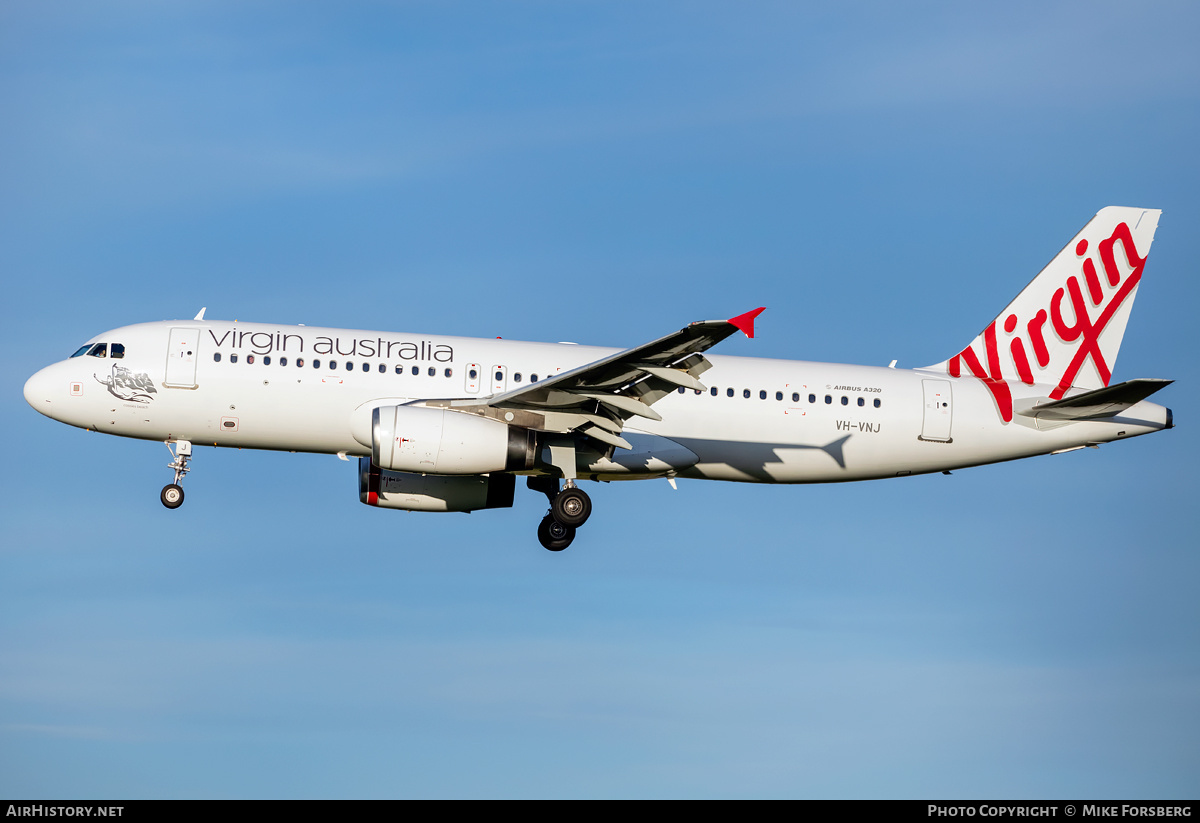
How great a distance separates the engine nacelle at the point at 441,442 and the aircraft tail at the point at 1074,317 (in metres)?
12.8

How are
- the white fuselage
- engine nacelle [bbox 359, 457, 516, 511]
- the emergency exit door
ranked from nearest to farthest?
the white fuselage
the emergency exit door
engine nacelle [bbox 359, 457, 516, 511]

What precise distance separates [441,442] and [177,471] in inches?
278

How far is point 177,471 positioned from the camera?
33.8m

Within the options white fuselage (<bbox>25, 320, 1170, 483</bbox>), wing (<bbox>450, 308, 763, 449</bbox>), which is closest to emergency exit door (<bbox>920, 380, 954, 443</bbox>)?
white fuselage (<bbox>25, 320, 1170, 483</bbox>)

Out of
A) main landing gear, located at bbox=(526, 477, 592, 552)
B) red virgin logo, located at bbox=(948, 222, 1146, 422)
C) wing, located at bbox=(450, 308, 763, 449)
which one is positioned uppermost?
red virgin logo, located at bbox=(948, 222, 1146, 422)

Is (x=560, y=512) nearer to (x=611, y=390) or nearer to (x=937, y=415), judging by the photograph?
(x=611, y=390)

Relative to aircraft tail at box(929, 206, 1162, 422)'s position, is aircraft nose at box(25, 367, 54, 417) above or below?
below

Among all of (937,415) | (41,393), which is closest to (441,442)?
(41,393)

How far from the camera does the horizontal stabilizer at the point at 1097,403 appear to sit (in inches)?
1281

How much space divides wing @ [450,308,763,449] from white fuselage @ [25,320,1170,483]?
1.45 m

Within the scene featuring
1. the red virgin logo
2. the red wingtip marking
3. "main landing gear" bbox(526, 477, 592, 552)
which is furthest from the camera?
the red virgin logo

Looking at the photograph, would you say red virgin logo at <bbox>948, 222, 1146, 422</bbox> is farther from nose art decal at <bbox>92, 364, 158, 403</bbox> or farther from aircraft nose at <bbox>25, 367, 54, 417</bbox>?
aircraft nose at <bbox>25, 367, 54, 417</bbox>

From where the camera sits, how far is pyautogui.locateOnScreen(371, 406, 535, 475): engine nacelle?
3150 centimetres
